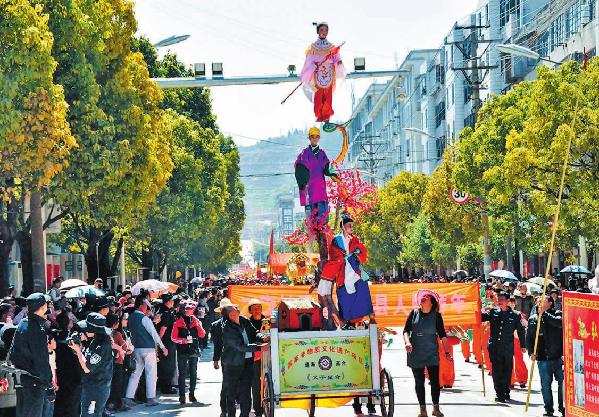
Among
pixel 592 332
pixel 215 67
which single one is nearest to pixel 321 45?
pixel 592 332

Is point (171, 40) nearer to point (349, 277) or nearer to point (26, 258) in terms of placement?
point (26, 258)

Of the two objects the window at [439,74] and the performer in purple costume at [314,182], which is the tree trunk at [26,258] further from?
the window at [439,74]

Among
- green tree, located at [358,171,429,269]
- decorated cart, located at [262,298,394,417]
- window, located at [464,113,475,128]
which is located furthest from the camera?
window, located at [464,113,475,128]

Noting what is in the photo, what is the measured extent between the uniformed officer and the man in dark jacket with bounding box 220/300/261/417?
4.26m

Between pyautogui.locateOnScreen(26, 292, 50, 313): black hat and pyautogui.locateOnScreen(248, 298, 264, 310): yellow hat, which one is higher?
pyautogui.locateOnScreen(26, 292, 50, 313): black hat

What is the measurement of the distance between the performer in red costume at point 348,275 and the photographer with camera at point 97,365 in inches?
114

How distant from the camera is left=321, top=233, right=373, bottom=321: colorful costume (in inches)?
647

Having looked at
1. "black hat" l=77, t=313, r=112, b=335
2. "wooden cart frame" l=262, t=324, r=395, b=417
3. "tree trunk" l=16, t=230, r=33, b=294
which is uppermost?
"tree trunk" l=16, t=230, r=33, b=294

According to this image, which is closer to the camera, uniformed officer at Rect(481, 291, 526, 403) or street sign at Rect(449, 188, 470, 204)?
uniformed officer at Rect(481, 291, 526, 403)

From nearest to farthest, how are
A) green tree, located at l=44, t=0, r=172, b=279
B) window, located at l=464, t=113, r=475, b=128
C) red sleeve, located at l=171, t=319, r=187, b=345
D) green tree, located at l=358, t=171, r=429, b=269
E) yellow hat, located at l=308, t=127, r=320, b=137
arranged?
1. yellow hat, located at l=308, t=127, r=320, b=137
2. red sleeve, located at l=171, t=319, r=187, b=345
3. green tree, located at l=44, t=0, r=172, b=279
4. green tree, located at l=358, t=171, r=429, b=269
5. window, located at l=464, t=113, r=475, b=128

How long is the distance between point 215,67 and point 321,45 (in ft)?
60.8

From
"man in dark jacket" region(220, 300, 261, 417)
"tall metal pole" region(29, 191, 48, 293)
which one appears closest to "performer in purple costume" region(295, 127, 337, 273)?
"man in dark jacket" region(220, 300, 261, 417)

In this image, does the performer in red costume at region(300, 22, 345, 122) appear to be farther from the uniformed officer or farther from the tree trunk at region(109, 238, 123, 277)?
the tree trunk at region(109, 238, 123, 277)

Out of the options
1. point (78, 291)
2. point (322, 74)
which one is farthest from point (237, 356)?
point (78, 291)
